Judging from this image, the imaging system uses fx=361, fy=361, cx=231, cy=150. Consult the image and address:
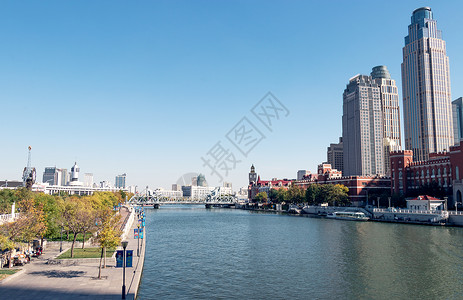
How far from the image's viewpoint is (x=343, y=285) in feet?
116

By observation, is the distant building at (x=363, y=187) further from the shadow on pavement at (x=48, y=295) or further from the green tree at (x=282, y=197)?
the shadow on pavement at (x=48, y=295)

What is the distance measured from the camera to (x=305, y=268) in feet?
140

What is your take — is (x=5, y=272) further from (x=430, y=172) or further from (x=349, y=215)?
(x=430, y=172)

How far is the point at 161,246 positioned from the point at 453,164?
3857 inches

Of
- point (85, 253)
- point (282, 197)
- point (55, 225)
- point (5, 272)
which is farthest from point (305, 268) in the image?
point (282, 197)

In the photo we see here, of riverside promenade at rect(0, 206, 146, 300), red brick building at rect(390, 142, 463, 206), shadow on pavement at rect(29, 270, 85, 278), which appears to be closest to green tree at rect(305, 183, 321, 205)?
red brick building at rect(390, 142, 463, 206)

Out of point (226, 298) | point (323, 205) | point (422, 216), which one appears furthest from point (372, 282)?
point (323, 205)

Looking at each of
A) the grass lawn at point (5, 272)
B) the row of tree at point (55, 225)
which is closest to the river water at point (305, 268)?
the row of tree at point (55, 225)

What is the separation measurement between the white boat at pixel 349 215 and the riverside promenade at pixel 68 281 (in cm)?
9073

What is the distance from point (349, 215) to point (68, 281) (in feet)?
346

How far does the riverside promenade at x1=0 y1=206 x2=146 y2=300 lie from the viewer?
2586 centimetres

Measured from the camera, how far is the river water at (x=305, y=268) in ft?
108

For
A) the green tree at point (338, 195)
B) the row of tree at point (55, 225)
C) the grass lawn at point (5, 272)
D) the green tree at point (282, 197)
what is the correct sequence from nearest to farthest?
the grass lawn at point (5, 272) < the row of tree at point (55, 225) < the green tree at point (338, 195) < the green tree at point (282, 197)

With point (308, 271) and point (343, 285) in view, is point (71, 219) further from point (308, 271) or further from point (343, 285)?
point (343, 285)
